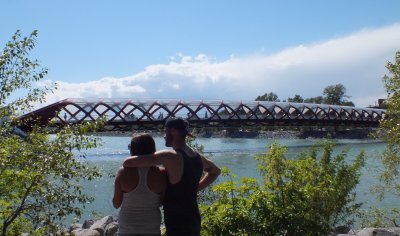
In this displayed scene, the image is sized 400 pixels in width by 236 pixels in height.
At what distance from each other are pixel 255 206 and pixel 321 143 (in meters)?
3.03

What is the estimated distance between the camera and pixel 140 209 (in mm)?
3955

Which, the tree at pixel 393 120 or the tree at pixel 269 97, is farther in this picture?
the tree at pixel 269 97

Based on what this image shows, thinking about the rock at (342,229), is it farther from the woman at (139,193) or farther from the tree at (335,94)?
the tree at (335,94)

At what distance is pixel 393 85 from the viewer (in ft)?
31.0

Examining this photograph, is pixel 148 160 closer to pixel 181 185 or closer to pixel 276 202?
pixel 181 185

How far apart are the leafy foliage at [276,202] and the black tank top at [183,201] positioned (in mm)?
1444

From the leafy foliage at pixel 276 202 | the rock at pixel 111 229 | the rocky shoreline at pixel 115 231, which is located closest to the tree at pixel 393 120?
the rocky shoreline at pixel 115 231

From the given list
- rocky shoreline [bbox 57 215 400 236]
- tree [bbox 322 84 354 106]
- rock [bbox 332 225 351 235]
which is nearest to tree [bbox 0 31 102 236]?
rocky shoreline [bbox 57 215 400 236]

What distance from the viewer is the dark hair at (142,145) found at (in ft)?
13.0

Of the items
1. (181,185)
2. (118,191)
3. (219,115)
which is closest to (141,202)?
(118,191)

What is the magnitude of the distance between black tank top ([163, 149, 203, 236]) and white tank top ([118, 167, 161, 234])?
0.37 feet

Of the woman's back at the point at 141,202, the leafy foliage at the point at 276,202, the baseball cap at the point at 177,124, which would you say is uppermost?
the baseball cap at the point at 177,124

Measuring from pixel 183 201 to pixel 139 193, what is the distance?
1.19 ft

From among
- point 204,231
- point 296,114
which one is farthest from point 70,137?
point 296,114
